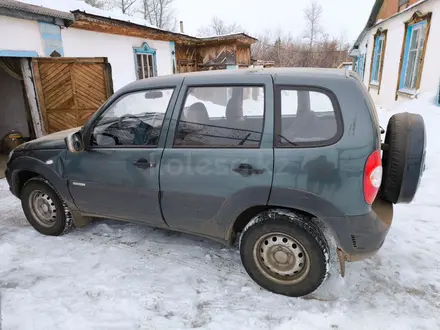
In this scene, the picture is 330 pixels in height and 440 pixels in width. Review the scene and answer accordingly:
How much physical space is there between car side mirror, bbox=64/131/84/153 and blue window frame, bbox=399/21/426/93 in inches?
388

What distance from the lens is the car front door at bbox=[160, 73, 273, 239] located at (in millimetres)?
2320

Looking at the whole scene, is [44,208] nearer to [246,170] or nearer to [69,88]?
[246,170]

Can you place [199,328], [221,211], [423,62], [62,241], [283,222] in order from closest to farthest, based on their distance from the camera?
[199,328], [283,222], [221,211], [62,241], [423,62]

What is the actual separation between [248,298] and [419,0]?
1062 centimetres

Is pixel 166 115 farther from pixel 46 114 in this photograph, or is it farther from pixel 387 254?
pixel 46 114

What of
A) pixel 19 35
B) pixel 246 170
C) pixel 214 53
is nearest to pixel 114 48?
pixel 19 35

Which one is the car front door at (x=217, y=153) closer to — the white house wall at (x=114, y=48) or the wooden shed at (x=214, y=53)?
the white house wall at (x=114, y=48)

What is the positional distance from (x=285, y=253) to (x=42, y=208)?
2742 mm

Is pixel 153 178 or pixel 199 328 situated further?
pixel 153 178

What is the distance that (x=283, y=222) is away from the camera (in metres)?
2.32

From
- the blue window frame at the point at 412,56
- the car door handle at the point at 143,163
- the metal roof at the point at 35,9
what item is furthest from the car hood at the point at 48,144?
the blue window frame at the point at 412,56

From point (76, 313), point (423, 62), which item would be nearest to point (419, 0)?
point (423, 62)

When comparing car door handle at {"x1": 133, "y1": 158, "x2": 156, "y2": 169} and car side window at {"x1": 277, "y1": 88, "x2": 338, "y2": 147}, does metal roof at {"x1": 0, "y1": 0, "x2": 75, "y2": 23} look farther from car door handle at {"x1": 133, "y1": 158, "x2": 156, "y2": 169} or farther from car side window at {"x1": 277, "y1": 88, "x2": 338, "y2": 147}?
car side window at {"x1": 277, "y1": 88, "x2": 338, "y2": 147}

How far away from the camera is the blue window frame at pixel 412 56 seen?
9.36m
